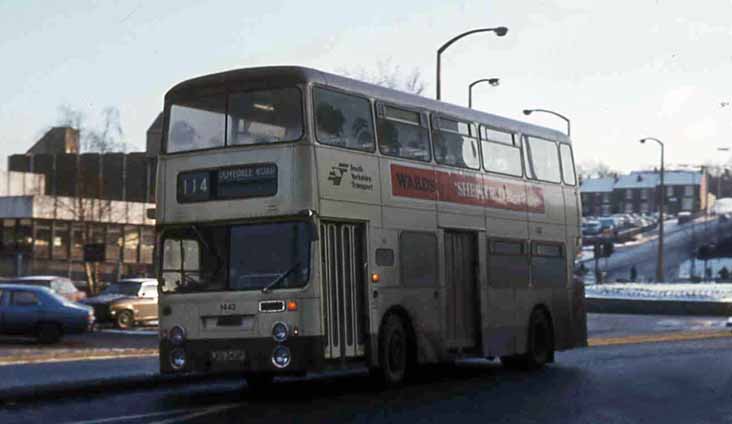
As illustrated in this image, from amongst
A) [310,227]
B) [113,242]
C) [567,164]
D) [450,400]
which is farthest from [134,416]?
[113,242]

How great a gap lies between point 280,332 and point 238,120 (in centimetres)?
268

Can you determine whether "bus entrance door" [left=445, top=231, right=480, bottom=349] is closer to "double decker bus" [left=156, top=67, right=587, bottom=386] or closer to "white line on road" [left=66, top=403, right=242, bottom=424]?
"double decker bus" [left=156, top=67, right=587, bottom=386]

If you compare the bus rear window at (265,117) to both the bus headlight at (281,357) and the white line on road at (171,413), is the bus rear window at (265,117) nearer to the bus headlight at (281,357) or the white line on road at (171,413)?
the bus headlight at (281,357)

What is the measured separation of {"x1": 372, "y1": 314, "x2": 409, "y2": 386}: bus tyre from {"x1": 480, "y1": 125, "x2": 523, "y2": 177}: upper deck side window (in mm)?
3802

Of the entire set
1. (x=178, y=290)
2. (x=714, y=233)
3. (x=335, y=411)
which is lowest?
(x=335, y=411)

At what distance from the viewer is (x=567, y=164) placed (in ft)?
79.4

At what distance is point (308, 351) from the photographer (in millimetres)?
15922

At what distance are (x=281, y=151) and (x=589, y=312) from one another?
4391 cm

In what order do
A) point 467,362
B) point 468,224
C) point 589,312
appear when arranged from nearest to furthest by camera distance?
1. point 468,224
2. point 467,362
3. point 589,312

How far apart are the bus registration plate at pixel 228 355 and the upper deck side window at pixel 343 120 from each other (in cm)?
274

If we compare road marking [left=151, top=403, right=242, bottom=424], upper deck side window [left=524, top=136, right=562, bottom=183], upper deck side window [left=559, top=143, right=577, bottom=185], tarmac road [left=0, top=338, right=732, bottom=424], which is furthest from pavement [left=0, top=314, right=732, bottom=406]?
upper deck side window [left=559, top=143, right=577, bottom=185]

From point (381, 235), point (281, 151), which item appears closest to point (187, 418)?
point (281, 151)

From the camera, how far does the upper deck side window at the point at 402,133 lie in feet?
59.5

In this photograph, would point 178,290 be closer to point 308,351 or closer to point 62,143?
point 308,351
